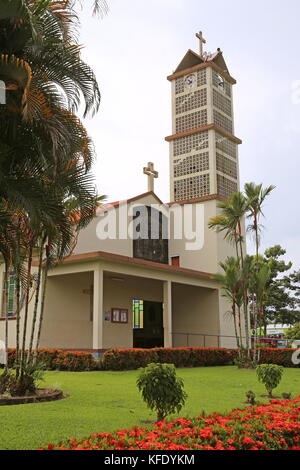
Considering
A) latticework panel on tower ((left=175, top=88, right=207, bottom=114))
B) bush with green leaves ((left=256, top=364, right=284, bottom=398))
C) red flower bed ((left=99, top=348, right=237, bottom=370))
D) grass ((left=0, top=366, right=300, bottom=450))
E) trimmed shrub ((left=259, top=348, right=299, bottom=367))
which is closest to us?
grass ((left=0, top=366, right=300, bottom=450))

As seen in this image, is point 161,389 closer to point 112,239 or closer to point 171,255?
point 112,239

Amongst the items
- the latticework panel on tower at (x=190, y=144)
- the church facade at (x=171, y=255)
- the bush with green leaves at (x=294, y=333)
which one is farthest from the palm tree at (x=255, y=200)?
the bush with green leaves at (x=294, y=333)

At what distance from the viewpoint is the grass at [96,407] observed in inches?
247

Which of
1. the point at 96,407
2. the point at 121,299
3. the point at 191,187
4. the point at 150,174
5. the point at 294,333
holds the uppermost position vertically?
the point at 150,174

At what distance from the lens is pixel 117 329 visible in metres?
22.0

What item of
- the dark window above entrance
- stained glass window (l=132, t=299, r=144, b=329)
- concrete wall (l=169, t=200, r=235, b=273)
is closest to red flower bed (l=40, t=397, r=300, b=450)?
the dark window above entrance

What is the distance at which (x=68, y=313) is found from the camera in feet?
67.5

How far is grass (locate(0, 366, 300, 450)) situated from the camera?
20.6ft

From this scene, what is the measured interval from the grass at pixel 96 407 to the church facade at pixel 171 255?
4.67 m

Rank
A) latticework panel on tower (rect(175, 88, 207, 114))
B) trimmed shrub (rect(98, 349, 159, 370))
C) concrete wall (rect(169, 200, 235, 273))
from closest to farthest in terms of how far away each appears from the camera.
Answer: trimmed shrub (rect(98, 349, 159, 370)), concrete wall (rect(169, 200, 235, 273)), latticework panel on tower (rect(175, 88, 207, 114))

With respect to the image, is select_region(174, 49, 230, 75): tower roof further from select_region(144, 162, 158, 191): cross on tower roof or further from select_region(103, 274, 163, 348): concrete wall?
select_region(103, 274, 163, 348): concrete wall

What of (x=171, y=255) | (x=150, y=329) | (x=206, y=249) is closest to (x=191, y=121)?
(x=206, y=249)

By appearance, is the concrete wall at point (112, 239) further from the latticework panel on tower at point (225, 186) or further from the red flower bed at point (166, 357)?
the latticework panel on tower at point (225, 186)

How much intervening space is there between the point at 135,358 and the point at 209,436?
12.5 meters
